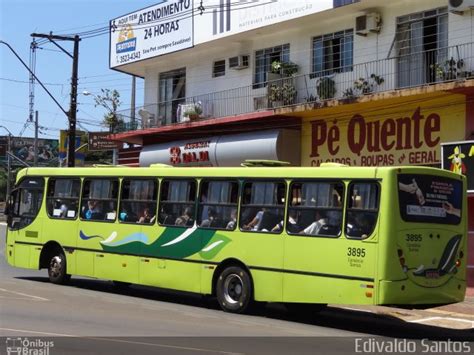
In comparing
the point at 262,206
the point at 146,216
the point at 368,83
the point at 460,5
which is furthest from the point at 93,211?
the point at 460,5

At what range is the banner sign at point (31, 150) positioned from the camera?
3334 inches

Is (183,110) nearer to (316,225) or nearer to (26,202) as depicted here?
(26,202)

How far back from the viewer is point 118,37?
31797mm

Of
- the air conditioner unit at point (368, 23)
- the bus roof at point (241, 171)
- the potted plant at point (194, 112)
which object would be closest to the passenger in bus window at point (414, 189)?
the bus roof at point (241, 171)

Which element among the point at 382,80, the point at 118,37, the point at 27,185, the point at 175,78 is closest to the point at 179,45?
the point at 175,78

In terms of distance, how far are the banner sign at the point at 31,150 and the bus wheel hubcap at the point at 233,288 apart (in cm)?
7335

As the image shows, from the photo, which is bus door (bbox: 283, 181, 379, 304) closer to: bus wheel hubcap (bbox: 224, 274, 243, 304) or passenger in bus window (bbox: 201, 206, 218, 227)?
bus wheel hubcap (bbox: 224, 274, 243, 304)

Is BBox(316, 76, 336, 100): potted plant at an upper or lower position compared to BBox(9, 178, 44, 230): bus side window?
upper

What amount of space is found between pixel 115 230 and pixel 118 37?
59.5 feet

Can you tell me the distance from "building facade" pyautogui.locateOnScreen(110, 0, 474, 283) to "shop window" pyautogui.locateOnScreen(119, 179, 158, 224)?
319 inches

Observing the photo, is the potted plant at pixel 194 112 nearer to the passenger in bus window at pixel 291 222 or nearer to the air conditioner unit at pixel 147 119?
the air conditioner unit at pixel 147 119

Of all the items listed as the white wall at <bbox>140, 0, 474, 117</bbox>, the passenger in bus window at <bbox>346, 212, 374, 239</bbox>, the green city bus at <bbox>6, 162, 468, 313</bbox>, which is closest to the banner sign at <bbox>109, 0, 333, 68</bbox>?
the white wall at <bbox>140, 0, 474, 117</bbox>

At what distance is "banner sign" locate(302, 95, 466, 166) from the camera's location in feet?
63.3

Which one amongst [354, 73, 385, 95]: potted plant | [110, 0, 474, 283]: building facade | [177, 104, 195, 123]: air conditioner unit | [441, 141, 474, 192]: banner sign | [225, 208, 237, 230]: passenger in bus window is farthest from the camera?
[177, 104, 195, 123]: air conditioner unit
